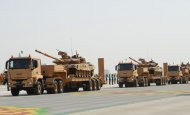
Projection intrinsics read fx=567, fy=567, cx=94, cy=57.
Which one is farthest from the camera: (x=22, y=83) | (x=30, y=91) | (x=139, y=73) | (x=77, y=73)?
(x=139, y=73)

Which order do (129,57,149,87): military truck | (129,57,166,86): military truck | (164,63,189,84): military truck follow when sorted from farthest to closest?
(164,63,189,84): military truck → (129,57,166,86): military truck → (129,57,149,87): military truck

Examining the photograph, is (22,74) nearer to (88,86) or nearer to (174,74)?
(88,86)

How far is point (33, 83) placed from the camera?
36.2m

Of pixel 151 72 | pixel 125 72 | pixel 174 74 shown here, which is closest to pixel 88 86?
pixel 125 72

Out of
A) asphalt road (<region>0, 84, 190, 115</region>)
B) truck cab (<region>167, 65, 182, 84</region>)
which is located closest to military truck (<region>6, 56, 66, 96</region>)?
asphalt road (<region>0, 84, 190, 115</region>)

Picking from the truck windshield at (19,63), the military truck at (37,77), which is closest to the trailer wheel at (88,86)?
the military truck at (37,77)

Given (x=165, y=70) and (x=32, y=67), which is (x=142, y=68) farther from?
(x=32, y=67)

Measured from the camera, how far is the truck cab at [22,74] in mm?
36000

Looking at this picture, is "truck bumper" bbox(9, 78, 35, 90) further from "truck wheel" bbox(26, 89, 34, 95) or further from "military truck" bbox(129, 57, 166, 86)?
"military truck" bbox(129, 57, 166, 86)

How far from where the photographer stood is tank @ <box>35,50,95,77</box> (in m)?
41.8

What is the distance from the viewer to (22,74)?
119 ft

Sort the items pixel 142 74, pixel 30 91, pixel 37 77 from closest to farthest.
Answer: pixel 37 77 → pixel 30 91 → pixel 142 74

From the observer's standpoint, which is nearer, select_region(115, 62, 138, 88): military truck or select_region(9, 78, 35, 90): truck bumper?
select_region(9, 78, 35, 90): truck bumper

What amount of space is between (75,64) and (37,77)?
240 inches
